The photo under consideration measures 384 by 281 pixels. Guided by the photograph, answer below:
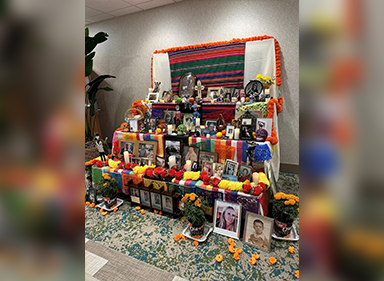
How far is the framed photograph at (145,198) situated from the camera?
227 cm

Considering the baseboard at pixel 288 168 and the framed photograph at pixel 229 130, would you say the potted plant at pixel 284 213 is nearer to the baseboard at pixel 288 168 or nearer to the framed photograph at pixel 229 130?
the framed photograph at pixel 229 130

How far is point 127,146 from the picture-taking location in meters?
2.84

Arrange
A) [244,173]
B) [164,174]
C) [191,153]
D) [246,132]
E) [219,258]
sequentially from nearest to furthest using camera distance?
[219,258]
[244,173]
[164,174]
[246,132]
[191,153]

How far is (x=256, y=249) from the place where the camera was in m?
1.71

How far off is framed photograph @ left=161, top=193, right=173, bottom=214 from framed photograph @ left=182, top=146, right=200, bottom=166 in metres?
0.50

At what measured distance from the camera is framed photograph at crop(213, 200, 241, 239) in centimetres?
186

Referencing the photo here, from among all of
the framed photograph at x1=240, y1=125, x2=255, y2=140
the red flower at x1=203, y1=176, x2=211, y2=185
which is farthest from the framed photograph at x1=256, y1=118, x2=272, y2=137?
the red flower at x1=203, y1=176, x2=211, y2=185

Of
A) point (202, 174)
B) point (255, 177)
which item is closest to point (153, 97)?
point (202, 174)

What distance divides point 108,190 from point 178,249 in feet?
3.39

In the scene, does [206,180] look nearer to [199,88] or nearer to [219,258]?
[219,258]
